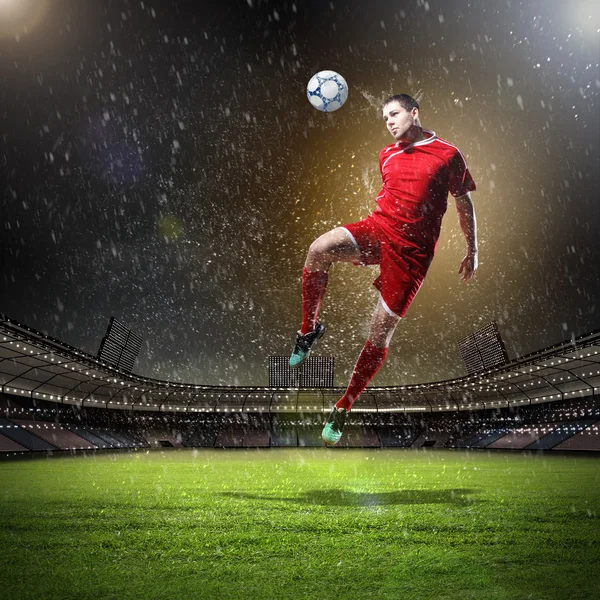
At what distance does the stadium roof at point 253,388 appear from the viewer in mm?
25312

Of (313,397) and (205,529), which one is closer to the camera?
(205,529)

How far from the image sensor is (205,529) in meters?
4.91

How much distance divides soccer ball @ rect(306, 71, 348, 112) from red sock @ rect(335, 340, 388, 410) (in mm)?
4151

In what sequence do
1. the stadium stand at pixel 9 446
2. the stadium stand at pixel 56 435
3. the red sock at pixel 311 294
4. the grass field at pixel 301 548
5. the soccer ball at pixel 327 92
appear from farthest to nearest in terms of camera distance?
the stadium stand at pixel 56 435 < the stadium stand at pixel 9 446 < the soccer ball at pixel 327 92 < the red sock at pixel 311 294 < the grass field at pixel 301 548

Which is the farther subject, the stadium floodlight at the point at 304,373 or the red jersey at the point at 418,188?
the stadium floodlight at the point at 304,373

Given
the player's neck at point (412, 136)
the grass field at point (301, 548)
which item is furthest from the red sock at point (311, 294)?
the grass field at point (301, 548)

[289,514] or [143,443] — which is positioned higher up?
[143,443]

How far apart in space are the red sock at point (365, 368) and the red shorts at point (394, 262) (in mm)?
691

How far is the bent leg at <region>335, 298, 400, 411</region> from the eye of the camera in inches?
249

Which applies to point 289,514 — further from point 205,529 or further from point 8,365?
point 8,365

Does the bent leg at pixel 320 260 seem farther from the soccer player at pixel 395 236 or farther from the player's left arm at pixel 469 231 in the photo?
the player's left arm at pixel 469 231

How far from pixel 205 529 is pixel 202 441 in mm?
47599

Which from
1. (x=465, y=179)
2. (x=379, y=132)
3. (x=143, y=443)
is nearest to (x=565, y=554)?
(x=465, y=179)

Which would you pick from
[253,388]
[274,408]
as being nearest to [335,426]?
[253,388]
